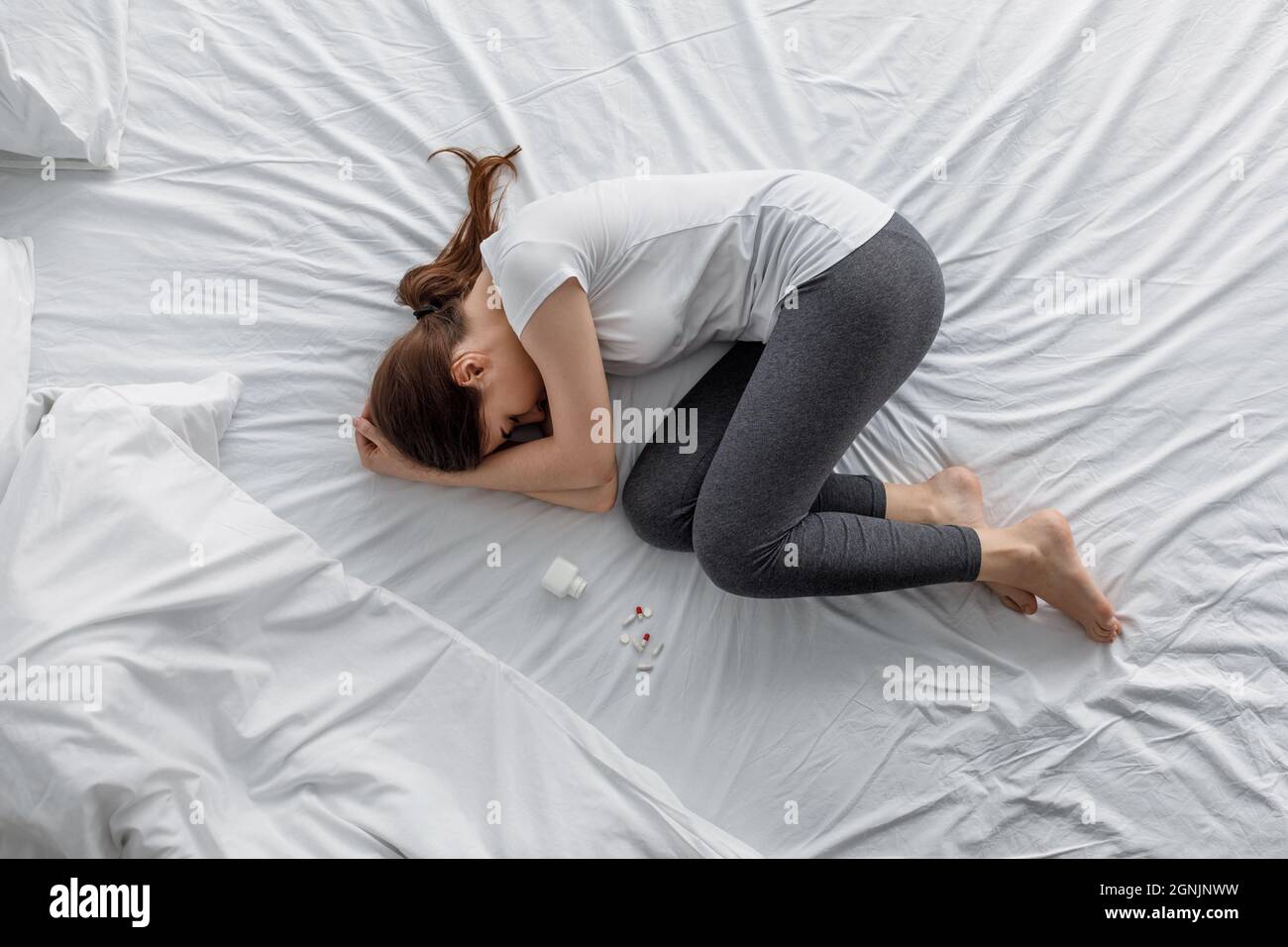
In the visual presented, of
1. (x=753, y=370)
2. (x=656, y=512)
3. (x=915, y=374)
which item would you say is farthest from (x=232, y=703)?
(x=915, y=374)

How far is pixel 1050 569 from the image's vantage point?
4.21 ft

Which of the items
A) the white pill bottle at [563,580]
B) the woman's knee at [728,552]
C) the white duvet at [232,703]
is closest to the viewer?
the white duvet at [232,703]

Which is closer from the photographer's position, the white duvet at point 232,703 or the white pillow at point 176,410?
the white duvet at point 232,703

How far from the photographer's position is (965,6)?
4.79 ft

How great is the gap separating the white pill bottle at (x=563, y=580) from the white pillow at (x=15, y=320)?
0.74 metres

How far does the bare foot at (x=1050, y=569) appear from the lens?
1.28m

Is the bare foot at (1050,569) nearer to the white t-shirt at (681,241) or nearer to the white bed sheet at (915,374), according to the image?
the white bed sheet at (915,374)

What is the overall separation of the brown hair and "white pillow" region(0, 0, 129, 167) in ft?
1.74

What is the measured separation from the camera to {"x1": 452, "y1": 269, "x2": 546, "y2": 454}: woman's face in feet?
4.01

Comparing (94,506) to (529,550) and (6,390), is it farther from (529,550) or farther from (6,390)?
(529,550)

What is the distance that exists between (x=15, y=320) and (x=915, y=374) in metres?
1.30

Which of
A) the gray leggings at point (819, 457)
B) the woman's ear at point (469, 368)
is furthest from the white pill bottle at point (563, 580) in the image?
the woman's ear at point (469, 368)

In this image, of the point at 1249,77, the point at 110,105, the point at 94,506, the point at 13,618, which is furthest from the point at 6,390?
the point at 1249,77

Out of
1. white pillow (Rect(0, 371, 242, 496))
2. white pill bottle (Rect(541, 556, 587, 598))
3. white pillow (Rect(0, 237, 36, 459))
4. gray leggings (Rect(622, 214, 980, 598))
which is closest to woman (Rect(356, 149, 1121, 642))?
gray leggings (Rect(622, 214, 980, 598))
